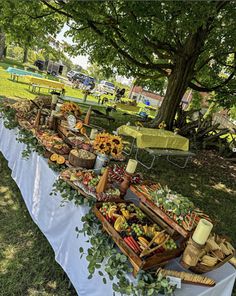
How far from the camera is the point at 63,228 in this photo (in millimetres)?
2152

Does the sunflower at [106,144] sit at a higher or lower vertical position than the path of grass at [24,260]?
higher

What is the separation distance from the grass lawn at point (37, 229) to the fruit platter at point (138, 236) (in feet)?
3.09

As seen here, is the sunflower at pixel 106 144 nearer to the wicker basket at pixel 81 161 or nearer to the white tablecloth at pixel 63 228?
the wicker basket at pixel 81 161

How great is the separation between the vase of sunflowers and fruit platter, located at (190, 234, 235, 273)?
1.23m

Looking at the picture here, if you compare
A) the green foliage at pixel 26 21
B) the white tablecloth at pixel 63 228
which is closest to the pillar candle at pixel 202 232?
the white tablecloth at pixel 63 228

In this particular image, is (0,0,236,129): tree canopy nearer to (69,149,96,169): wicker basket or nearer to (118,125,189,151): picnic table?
(118,125,189,151): picnic table

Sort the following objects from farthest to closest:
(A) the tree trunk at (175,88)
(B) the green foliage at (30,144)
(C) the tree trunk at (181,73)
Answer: (A) the tree trunk at (175,88) < (C) the tree trunk at (181,73) < (B) the green foliage at (30,144)

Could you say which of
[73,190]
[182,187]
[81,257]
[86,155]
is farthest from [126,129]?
[81,257]

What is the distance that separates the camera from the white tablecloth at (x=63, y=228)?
159cm

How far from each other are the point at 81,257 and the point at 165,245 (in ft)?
2.17

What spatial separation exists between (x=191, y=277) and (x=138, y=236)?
402 millimetres

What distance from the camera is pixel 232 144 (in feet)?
27.8

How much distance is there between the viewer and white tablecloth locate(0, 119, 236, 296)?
5.23 ft

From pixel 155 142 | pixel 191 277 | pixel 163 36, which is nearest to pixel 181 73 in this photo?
pixel 163 36
